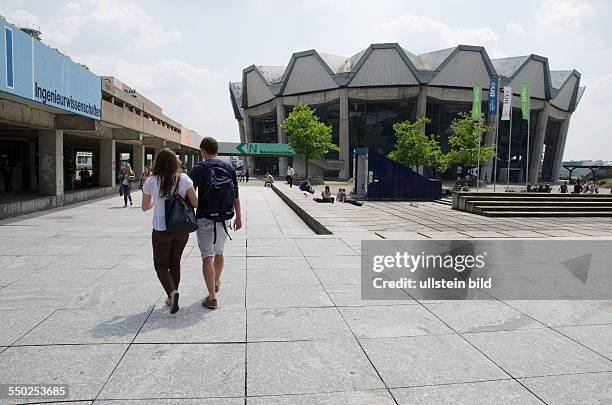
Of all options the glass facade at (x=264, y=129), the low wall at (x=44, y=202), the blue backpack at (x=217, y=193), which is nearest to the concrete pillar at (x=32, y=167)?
the low wall at (x=44, y=202)

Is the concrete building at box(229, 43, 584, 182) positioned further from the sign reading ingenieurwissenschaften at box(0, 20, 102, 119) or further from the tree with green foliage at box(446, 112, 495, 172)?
the sign reading ingenieurwissenschaften at box(0, 20, 102, 119)

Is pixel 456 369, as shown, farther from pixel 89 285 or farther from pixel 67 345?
pixel 89 285

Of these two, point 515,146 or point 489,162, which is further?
point 515,146

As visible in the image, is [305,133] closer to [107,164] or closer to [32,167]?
[107,164]

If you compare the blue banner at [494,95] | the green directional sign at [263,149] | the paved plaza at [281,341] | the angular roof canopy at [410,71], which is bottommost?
the paved plaza at [281,341]

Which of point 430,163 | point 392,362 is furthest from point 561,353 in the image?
point 430,163

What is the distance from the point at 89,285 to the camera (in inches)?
199

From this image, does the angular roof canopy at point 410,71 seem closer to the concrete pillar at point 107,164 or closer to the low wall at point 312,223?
the concrete pillar at point 107,164

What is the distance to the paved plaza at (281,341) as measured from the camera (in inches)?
108

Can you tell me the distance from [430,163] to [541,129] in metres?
36.7

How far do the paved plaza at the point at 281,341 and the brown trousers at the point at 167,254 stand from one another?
354mm

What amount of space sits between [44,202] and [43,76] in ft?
15.7

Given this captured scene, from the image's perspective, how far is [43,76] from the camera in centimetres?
1152

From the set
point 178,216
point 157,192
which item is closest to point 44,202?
point 157,192
